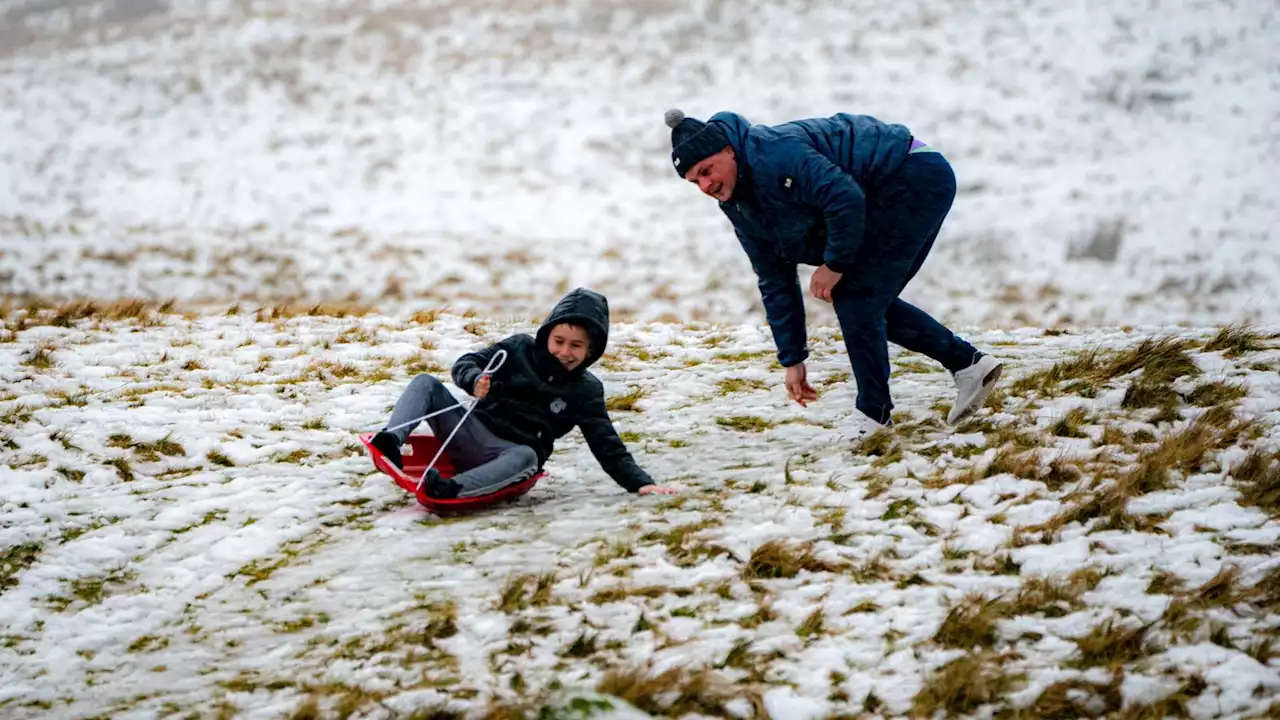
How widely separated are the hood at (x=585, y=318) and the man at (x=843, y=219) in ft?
2.62

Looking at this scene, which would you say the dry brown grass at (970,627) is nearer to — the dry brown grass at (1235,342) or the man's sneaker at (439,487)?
the man's sneaker at (439,487)

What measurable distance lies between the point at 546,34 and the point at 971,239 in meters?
13.2

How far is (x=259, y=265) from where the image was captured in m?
16.1

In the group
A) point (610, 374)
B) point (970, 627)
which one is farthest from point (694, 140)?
point (610, 374)

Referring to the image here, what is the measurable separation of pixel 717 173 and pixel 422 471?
224 cm

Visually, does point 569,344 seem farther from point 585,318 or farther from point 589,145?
point 589,145

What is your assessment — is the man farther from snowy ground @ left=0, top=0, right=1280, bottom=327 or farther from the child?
snowy ground @ left=0, top=0, right=1280, bottom=327

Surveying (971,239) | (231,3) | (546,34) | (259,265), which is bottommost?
(971,239)

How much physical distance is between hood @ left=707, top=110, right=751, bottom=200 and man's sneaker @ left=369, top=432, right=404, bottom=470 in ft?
6.99

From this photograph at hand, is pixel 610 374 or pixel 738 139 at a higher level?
pixel 738 139

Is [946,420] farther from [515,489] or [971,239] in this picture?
[971,239]

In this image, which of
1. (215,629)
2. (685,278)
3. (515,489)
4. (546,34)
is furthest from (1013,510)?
(546,34)

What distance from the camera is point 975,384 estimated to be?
233 inches

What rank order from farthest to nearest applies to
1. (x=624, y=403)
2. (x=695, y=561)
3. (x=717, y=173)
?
(x=624, y=403), (x=717, y=173), (x=695, y=561)
